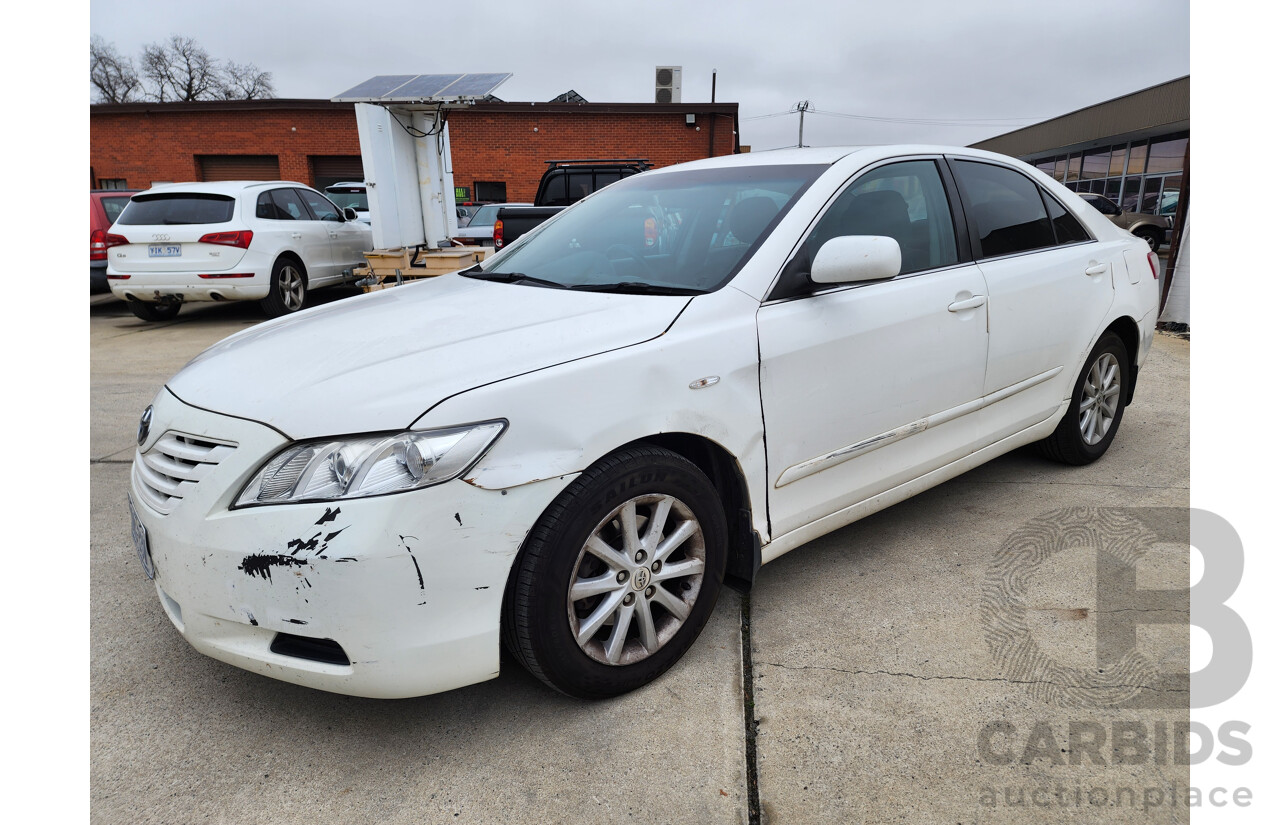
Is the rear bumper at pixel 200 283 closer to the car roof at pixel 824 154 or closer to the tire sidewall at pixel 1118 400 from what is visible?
the car roof at pixel 824 154

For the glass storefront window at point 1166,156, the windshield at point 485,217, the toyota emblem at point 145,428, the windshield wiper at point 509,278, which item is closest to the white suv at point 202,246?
the windshield at point 485,217

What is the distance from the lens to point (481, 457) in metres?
1.89

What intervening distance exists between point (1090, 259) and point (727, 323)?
2.30 metres

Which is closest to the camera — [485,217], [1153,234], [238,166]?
[485,217]

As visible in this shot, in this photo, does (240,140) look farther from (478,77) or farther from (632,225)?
(632,225)

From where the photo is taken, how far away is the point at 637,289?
8.39ft

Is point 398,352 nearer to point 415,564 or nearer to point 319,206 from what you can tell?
point 415,564

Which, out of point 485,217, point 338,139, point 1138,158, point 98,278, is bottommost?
point 98,278

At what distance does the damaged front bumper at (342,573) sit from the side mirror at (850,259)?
3.58ft

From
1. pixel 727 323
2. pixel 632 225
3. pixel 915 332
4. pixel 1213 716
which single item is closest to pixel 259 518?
pixel 727 323

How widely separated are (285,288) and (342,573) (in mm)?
8501

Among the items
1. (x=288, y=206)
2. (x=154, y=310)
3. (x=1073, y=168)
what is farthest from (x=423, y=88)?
(x=1073, y=168)

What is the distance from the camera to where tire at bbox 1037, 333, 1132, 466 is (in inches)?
149

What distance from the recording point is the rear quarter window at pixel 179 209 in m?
8.72
